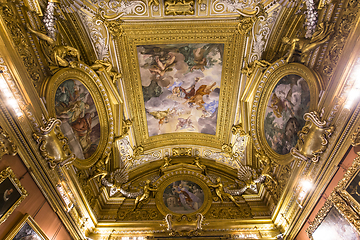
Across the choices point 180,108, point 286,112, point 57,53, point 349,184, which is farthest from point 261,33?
point 57,53

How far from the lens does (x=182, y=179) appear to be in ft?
37.4

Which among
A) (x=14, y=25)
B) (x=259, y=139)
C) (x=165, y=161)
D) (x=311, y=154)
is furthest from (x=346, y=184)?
(x=14, y=25)

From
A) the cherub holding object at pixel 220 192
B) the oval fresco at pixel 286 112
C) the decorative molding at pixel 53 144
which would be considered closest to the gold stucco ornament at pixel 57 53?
the decorative molding at pixel 53 144

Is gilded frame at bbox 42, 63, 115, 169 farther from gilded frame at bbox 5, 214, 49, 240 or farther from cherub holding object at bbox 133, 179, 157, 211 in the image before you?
cherub holding object at bbox 133, 179, 157, 211

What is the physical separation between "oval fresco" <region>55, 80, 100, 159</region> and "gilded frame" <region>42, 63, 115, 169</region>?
17 centimetres

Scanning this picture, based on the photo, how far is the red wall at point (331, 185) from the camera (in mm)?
5754

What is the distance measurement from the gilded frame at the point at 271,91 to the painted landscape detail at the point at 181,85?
233cm

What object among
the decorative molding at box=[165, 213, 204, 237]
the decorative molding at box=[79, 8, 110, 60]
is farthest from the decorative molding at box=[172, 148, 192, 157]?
the decorative molding at box=[79, 8, 110, 60]

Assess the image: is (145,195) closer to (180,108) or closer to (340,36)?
(180,108)

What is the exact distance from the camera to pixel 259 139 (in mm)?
9391

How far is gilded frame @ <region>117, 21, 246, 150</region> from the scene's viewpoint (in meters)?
9.12

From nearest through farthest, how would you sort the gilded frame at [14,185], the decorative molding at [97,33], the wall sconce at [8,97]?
the gilded frame at [14,185] → the wall sconce at [8,97] → the decorative molding at [97,33]

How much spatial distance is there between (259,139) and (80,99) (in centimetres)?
752

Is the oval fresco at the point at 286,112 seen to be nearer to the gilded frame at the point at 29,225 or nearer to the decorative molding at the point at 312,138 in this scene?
the decorative molding at the point at 312,138
